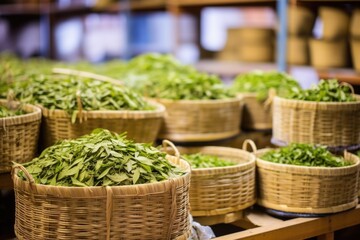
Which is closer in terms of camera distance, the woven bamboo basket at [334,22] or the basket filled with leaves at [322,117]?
the basket filled with leaves at [322,117]

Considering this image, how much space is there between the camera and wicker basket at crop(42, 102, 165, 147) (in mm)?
2637

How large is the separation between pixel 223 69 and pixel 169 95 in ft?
7.57

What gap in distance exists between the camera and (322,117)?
2.82 meters

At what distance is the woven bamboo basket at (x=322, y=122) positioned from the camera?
2.81 meters

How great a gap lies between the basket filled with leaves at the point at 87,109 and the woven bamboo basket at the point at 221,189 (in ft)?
1.37

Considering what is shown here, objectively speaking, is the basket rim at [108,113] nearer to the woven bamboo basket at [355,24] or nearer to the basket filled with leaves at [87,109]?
the basket filled with leaves at [87,109]

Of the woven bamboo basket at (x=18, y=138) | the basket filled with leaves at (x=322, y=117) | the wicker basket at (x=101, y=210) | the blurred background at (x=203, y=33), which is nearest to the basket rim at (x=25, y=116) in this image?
the woven bamboo basket at (x=18, y=138)

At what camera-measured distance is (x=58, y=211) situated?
6.09 feet

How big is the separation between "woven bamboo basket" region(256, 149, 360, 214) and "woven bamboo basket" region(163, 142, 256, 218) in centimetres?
9

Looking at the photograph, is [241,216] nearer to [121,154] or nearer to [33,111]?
[121,154]

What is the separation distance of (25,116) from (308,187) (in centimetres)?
124

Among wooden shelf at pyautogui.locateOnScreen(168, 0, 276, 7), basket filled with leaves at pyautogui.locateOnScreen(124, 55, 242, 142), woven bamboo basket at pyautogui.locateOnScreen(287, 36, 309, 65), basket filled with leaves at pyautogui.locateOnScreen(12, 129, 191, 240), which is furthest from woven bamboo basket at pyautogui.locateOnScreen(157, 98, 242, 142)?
wooden shelf at pyautogui.locateOnScreen(168, 0, 276, 7)

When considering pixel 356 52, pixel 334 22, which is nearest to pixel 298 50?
pixel 334 22

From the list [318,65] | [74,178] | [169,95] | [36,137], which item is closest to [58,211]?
[74,178]
